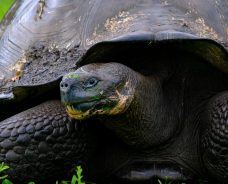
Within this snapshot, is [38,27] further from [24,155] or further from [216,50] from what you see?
[216,50]

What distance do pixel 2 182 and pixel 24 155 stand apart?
0.18 m

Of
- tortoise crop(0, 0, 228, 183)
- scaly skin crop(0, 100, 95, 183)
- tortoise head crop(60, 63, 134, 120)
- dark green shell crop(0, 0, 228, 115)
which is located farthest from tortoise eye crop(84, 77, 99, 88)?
scaly skin crop(0, 100, 95, 183)

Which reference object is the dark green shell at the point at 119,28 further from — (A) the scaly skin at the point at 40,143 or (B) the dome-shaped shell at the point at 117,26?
(A) the scaly skin at the point at 40,143

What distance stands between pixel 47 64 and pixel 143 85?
1.79 feet

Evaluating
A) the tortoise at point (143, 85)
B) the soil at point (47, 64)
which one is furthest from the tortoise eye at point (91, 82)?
the soil at point (47, 64)

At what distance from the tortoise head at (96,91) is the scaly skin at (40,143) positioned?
0.42m

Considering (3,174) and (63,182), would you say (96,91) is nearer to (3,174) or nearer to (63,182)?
(63,182)

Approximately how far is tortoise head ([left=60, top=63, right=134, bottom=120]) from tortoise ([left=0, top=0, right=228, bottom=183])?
0.10 ft

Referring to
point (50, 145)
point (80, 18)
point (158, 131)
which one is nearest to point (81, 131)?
point (50, 145)

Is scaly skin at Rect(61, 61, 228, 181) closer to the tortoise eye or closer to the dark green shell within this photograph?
the tortoise eye

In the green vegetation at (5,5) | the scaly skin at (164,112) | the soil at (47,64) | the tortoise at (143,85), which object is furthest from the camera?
the green vegetation at (5,5)

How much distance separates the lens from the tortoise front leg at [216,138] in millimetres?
3492

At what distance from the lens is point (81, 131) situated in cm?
364

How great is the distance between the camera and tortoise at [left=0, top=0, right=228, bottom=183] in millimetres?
3439
